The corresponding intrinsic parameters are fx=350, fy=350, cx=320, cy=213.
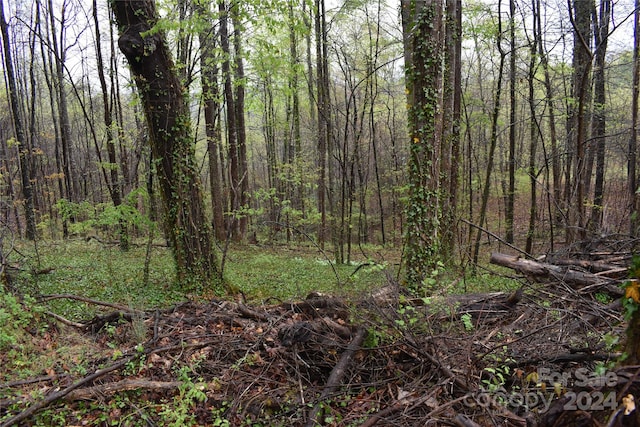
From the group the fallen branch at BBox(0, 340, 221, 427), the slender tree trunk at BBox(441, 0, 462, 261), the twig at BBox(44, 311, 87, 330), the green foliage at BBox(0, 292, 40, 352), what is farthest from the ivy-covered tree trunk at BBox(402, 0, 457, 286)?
the green foliage at BBox(0, 292, 40, 352)

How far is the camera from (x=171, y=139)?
6012mm

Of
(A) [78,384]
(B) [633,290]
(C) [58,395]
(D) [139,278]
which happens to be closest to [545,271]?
(B) [633,290]

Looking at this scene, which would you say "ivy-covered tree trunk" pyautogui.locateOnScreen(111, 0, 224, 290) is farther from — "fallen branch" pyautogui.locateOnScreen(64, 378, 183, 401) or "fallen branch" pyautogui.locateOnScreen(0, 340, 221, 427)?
"fallen branch" pyautogui.locateOnScreen(64, 378, 183, 401)

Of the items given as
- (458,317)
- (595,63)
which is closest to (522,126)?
(595,63)

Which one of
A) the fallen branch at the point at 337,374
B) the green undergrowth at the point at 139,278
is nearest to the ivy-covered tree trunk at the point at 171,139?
the green undergrowth at the point at 139,278

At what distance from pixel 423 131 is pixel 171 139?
4.24m

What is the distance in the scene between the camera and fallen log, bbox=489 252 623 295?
4715 millimetres

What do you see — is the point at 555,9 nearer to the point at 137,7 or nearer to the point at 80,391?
the point at 137,7

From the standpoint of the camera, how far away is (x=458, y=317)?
4.24 metres

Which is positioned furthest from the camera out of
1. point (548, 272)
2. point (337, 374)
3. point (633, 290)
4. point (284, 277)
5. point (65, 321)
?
point (284, 277)

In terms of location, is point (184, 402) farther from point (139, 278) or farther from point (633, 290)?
point (139, 278)

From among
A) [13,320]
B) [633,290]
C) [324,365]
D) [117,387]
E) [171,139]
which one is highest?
[171,139]

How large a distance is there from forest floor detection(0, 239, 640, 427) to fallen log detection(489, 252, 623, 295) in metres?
0.35

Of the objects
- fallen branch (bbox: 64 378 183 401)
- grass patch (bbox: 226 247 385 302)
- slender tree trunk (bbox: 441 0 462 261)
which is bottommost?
grass patch (bbox: 226 247 385 302)
